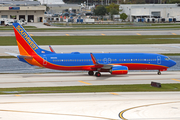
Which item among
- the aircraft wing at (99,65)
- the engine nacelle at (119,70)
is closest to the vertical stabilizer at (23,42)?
the aircraft wing at (99,65)

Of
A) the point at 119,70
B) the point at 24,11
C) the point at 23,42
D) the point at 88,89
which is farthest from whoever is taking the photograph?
the point at 24,11

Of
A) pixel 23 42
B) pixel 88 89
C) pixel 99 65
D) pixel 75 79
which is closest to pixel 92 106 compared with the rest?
pixel 88 89

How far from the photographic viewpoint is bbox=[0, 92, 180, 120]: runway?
27656 millimetres

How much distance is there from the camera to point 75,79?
48500mm

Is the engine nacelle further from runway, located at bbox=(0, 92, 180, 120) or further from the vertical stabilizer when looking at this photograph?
the vertical stabilizer

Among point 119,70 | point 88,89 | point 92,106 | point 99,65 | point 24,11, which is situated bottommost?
point 88,89

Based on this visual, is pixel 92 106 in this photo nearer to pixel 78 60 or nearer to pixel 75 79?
pixel 75 79

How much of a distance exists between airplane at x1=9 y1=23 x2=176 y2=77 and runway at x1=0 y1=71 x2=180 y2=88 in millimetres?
1431

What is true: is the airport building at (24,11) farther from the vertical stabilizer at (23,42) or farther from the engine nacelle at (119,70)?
the engine nacelle at (119,70)

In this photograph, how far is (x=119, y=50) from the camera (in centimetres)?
7912

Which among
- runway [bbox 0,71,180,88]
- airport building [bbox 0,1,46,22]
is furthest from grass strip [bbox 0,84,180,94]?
airport building [bbox 0,1,46,22]

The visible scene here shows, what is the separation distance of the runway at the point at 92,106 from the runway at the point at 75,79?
769 cm

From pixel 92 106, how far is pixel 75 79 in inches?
688

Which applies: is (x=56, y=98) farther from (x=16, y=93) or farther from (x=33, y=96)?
(x=16, y=93)
